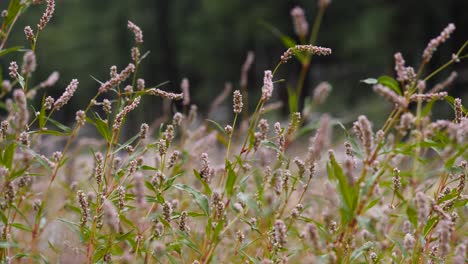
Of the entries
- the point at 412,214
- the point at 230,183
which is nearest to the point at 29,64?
the point at 230,183

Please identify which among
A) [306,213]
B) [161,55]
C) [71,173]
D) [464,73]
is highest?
[464,73]

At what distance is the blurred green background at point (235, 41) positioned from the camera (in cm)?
1659

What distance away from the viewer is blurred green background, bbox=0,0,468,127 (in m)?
16.6

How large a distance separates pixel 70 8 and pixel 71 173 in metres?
26.2

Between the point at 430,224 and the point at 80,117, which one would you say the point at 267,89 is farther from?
the point at 430,224

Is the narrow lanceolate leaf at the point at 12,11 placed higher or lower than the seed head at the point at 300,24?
lower

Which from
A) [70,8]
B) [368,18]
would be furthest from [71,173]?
[70,8]

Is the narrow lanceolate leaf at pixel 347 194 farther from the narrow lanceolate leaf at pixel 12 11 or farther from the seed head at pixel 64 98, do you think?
the narrow lanceolate leaf at pixel 12 11

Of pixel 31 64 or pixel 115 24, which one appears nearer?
pixel 31 64

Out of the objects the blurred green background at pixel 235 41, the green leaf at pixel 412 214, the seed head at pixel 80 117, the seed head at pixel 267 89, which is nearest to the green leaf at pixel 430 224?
the green leaf at pixel 412 214

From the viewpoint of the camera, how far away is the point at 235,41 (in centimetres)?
2220

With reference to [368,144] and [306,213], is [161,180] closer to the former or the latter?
[368,144]

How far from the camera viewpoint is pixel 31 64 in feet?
4.09

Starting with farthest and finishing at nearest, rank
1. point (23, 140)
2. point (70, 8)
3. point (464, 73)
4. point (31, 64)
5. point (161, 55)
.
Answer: point (70, 8), point (161, 55), point (464, 73), point (23, 140), point (31, 64)
